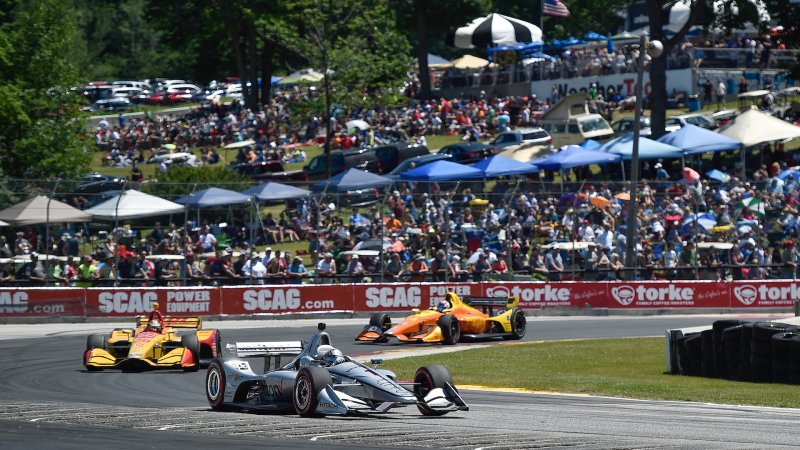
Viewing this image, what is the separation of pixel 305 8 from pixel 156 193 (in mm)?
22716

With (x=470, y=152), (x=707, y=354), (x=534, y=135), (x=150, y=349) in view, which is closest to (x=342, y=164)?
(x=470, y=152)

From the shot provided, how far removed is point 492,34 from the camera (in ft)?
210

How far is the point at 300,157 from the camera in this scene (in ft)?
177

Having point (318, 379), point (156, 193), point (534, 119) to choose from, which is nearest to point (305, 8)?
point (534, 119)

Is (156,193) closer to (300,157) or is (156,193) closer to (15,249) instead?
(15,249)

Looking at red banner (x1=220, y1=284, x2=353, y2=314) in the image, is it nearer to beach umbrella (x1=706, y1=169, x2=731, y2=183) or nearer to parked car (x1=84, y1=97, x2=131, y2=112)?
beach umbrella (x1=706, y1=169, x2=731, y2=183)

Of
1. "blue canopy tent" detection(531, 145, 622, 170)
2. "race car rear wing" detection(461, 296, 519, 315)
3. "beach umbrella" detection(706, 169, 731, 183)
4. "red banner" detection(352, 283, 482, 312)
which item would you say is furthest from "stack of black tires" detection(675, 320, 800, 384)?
"beach umbrella" detection(706, 169, 731, 183)

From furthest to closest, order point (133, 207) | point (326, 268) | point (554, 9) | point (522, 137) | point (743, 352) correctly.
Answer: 1. point (554, 9)
2. point (522, 137)
3. point (326, 268)
4. point (133, 207)
5. point (743, 352)

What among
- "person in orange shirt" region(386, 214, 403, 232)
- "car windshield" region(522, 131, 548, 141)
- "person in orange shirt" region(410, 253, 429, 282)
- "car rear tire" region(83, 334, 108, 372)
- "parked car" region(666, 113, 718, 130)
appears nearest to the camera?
"car rear tire" region(83, 334, 108, 372)

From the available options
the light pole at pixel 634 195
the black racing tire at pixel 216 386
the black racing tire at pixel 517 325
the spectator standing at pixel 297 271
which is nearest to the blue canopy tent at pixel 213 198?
the spectator standing at pixel 297 271

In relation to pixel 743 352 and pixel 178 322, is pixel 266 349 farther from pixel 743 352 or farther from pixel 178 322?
pixel 743 352

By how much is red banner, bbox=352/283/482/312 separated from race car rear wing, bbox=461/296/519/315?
462 cm

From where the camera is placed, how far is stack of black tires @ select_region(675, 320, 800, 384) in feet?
57.2

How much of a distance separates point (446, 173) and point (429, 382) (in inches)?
939
